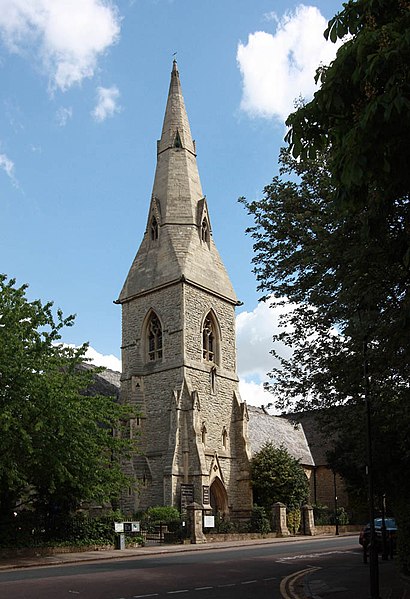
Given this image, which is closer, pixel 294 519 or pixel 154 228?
pixel 294 519

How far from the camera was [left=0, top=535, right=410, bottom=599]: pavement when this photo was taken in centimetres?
1354

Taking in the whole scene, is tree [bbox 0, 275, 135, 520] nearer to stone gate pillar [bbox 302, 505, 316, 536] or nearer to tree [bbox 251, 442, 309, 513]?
tree [bbox 251, 442, 309, 513]

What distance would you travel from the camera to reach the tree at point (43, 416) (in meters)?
21.5

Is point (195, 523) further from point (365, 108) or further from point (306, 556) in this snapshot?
point (365, 108)

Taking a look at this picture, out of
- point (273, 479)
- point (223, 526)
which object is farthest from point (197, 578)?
point (273, 479)

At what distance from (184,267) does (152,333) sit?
15.6 feet

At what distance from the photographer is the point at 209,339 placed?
42.9 meters

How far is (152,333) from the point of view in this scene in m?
42.3

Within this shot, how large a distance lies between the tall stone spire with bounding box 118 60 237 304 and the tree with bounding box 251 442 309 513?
10.6 meters

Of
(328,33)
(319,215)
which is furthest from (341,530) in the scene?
(328,33)

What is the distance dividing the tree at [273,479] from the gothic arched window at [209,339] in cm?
672

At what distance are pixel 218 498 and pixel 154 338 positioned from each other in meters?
10.4

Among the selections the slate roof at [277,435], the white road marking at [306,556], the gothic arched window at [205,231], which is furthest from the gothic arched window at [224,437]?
the white road marking at [306,556]

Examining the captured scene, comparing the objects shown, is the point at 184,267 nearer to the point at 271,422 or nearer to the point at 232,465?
the point at 232,465
